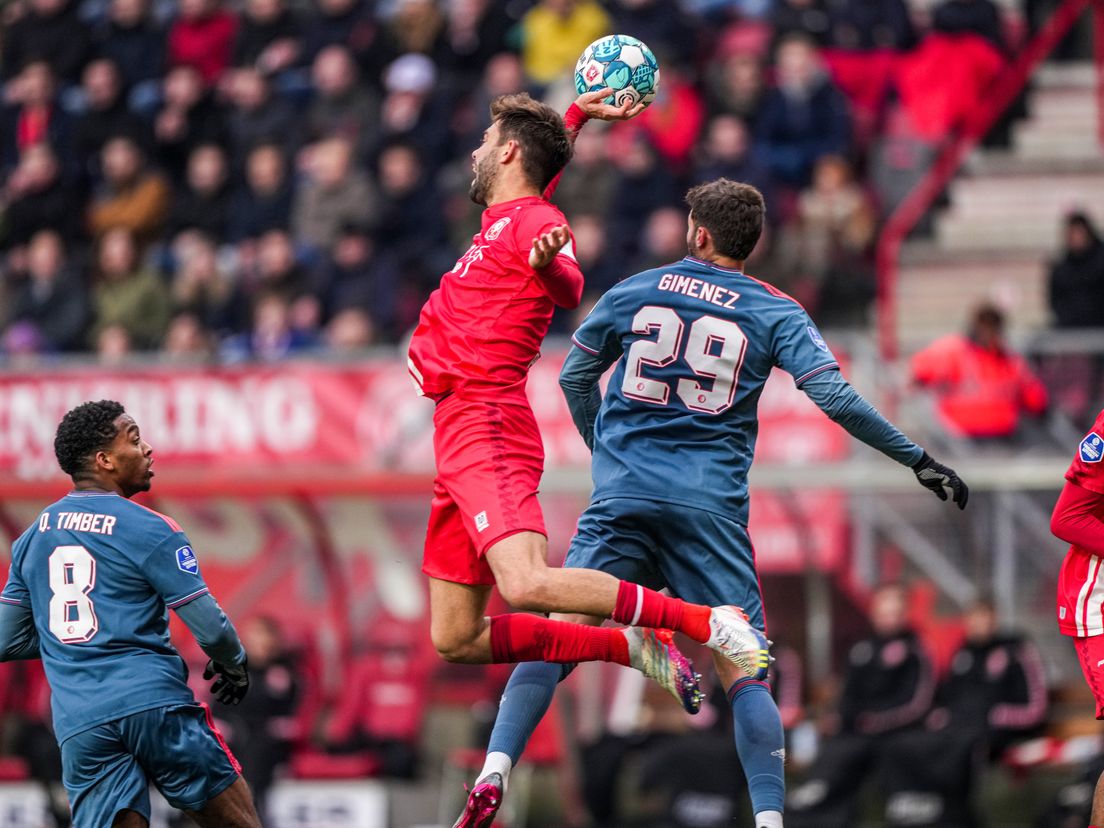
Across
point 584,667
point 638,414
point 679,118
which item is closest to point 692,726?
point 584,667

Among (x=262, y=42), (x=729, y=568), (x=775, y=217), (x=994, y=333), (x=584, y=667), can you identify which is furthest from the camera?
(x=262, y=42)

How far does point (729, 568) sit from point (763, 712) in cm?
58

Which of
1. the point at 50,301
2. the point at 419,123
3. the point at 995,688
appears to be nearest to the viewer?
the point at 995,688

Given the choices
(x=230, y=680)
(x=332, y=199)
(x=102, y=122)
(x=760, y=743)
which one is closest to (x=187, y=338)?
(x=332, y=199)

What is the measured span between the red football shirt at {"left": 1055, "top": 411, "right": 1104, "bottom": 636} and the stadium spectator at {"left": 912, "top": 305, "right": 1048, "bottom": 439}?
15.6 feet

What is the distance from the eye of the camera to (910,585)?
13.3m

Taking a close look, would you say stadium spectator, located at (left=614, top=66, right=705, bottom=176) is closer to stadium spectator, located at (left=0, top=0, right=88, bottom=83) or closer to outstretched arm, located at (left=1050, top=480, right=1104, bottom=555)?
stadium spectator, located at (left=0, top=0, right=88, bottom=83)

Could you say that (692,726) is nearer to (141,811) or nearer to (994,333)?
(994,333)

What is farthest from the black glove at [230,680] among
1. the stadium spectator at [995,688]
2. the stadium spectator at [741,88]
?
the stadium spectator at [741,88]

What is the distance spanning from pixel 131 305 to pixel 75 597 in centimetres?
922

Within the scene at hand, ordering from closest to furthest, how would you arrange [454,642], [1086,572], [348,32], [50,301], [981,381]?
[454,642] < [1086,572] < [981,381] < [50,301] < [348,32]

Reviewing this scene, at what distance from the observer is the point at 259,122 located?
17656mm

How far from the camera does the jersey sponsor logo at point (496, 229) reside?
7645mm

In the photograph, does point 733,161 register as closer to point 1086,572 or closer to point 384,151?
point 384,151
